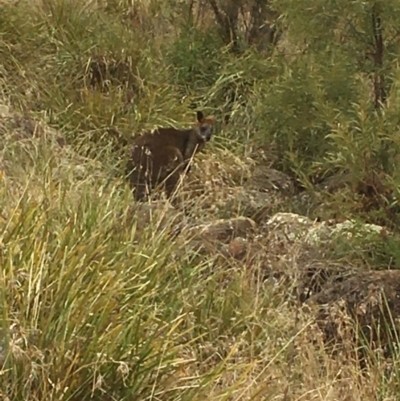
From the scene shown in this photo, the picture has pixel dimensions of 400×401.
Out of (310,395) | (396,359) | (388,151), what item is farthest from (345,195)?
(310,395)

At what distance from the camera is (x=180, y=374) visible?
10.2 feet

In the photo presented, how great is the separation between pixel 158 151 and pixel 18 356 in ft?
11.5

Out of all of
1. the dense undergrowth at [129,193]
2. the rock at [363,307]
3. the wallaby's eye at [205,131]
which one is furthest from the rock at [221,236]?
the wallaby's eye at [205,131]

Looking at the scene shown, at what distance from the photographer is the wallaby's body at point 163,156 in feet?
19.5

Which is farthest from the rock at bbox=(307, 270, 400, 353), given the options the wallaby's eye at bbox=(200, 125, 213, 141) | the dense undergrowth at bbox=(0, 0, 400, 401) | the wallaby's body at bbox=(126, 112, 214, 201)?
the wallaby's eye at bbox=(200, 125, 213, 141)

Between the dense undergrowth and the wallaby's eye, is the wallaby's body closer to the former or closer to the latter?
the wallaby's eye

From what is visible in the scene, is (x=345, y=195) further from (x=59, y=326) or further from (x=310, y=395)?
(x=59, y=326)

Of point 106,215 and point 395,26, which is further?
point 395,26

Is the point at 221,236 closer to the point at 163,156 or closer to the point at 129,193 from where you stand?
the point at 129,193

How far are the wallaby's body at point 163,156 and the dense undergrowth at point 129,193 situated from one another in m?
0.22

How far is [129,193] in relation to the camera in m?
4.66

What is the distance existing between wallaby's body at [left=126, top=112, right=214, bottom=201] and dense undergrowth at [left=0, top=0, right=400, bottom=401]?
22cm

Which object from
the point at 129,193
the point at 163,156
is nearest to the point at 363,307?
the point at 129,193

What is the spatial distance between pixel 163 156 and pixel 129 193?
4.89 feet
